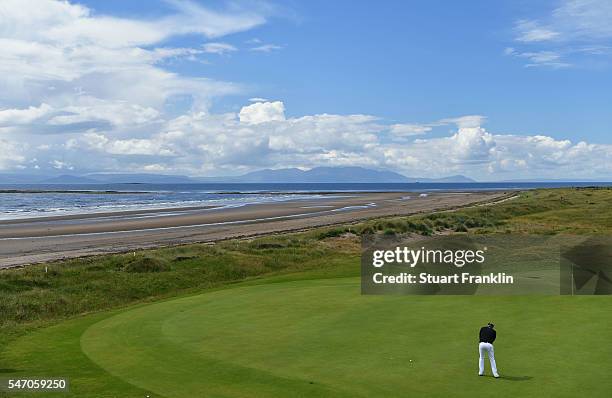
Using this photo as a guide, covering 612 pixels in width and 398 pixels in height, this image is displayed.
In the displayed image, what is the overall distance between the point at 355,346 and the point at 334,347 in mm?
515

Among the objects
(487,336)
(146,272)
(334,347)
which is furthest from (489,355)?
(146,272)

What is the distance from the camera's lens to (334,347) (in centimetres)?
1402

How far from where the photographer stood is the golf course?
37.7 ft

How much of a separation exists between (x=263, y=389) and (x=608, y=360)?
7.43 metres

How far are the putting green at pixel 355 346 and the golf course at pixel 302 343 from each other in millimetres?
40

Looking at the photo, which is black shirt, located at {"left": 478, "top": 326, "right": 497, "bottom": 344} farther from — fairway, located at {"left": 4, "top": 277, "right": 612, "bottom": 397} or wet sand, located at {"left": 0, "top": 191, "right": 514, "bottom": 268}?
wet sand, located at {"left": 0, "top": 191, "right": 514, "bottom": 268}

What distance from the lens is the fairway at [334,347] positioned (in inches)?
450

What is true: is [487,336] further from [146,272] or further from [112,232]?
[112,232]

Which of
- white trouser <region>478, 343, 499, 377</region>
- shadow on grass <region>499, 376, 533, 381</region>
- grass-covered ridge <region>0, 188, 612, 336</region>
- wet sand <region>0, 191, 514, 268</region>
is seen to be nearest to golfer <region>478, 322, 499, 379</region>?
white trouser <region>478, 343, 499, 377</region>

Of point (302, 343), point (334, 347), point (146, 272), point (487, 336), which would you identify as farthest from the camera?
point (146, 272)

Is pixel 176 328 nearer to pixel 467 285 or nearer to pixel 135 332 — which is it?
pixel 135 332

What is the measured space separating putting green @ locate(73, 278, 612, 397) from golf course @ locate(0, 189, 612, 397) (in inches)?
1.6

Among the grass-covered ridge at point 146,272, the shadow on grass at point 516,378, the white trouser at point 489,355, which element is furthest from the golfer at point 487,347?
the grass-covered ridge at point 146,272

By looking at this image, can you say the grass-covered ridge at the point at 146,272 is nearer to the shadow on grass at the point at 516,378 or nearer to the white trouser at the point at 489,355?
the white trouser at the point at 489,355
